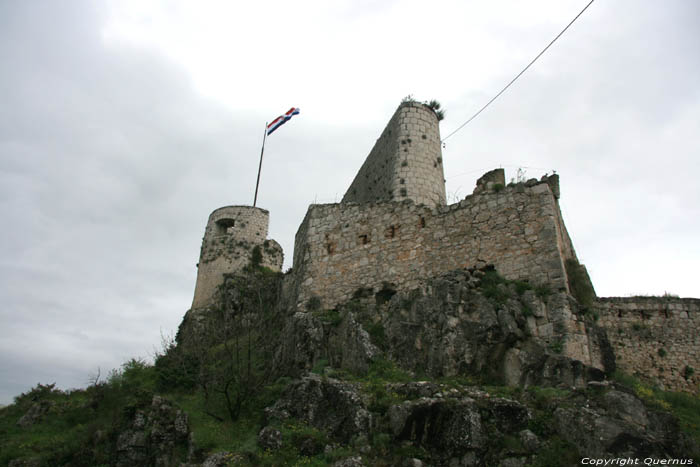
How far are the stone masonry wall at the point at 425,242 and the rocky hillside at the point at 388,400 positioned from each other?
69 cm

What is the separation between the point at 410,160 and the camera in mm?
20797

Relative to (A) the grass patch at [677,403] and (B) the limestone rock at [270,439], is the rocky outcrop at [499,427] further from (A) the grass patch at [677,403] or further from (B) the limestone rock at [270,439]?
(A) the grass patch at [677,403]

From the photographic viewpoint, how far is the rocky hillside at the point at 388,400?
10273 mm

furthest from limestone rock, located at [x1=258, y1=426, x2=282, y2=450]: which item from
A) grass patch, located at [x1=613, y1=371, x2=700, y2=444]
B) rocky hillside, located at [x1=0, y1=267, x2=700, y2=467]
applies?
grass patch, located at [x1=613, y1=371, x2=700, y2=444]

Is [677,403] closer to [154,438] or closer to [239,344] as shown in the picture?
[154,438]

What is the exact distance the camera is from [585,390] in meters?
11.1

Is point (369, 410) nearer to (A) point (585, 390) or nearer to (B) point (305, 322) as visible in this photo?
(A) point (585, 390)

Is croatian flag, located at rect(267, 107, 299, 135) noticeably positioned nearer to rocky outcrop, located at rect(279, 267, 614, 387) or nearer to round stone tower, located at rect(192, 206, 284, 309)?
round stone tower, located at rect(192, 206, 284, 309)

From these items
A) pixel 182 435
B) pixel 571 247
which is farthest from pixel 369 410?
pixel 571 247

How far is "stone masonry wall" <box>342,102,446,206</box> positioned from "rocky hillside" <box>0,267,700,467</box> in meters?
4.75

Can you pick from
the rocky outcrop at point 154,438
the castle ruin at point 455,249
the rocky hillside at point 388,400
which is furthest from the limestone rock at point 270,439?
the castle ruin at point 455,249

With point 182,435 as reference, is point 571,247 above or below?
above

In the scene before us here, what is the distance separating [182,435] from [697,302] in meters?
18.6

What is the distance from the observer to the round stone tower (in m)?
29.5
